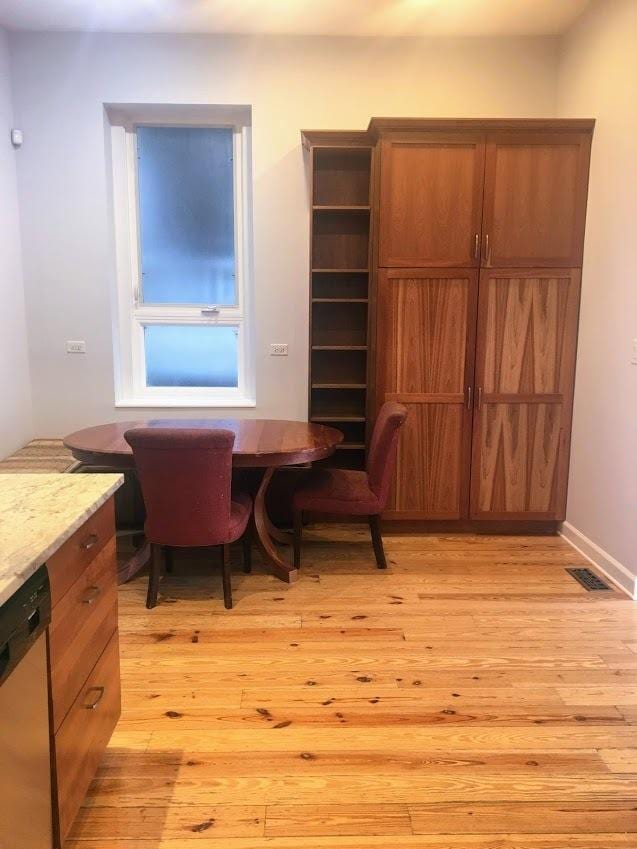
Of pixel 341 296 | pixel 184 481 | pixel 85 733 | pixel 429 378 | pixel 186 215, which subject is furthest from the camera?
pixel 186 215

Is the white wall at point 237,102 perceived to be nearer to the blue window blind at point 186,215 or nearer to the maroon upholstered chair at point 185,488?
the blue window blind at point 186,215

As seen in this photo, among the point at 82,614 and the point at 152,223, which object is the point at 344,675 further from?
the point at 152,223

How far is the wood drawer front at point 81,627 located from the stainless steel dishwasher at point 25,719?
2.5 inches

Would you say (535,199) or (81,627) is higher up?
(535,199)

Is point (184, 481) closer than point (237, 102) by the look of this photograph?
Yes

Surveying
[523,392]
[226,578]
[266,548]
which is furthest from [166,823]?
[523,392]

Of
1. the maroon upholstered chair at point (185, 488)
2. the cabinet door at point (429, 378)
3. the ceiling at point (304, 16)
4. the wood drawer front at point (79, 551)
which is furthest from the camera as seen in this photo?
the cabinet door at point (429, 378)

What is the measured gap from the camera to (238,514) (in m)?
3.08

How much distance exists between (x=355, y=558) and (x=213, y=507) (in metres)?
1.09

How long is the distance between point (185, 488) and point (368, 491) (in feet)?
3.41

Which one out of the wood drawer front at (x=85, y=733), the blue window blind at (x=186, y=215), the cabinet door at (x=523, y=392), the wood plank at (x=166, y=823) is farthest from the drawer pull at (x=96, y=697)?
the blue window blind at (x=186, y=215)

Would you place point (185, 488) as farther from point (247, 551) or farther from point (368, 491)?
point (368, 491)

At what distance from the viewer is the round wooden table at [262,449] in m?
3.12

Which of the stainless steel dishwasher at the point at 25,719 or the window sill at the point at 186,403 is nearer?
the stainless steel dishwasher at the point at 25,719
